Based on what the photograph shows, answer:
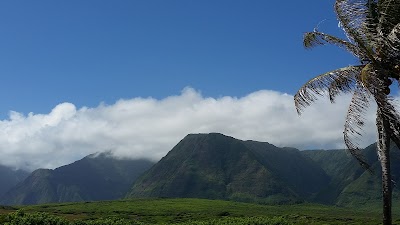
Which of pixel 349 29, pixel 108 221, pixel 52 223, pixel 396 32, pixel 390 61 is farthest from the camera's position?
pixel 108 221

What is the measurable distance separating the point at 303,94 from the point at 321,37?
281 cm

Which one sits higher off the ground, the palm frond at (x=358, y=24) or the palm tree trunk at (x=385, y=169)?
the palm frond at (x=358, y=24)

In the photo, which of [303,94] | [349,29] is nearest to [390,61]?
[349,29]

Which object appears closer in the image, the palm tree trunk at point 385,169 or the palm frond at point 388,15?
the palm tree trunk at point 385,169

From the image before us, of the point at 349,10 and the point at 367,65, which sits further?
the point at 349,10

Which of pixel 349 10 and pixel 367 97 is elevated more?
pixel 349 10

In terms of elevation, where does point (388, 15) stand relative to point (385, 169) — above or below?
above

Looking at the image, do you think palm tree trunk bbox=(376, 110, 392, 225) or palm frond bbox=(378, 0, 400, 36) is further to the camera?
palm frond bbox=(378, 0, 400, 36)

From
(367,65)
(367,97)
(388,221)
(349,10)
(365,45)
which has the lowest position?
(388,221)

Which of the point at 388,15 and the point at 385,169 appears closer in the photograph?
the point at 385,169

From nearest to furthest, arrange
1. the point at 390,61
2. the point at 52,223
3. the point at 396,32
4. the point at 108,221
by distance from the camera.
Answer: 1. the point at 396,32
2. the point at 390,61
3. the point at 52,223
4. the point at 108,221

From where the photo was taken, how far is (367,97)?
17.5 meters

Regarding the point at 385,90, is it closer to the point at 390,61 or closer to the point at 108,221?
the point at 390,61

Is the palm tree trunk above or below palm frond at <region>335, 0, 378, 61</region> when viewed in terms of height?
below
